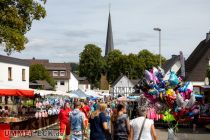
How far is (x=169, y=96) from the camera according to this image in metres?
16.3

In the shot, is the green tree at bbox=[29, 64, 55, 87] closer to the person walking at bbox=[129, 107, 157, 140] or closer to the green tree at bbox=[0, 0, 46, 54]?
the green tree at bbox=[0, 0, 46, 54]

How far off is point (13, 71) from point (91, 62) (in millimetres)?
63972

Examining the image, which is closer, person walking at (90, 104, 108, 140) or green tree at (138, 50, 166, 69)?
person walking at (90, 104, 108, 140)

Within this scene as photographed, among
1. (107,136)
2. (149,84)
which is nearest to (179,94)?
(149,84)

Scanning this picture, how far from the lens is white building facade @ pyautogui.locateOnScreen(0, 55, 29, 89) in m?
47.7

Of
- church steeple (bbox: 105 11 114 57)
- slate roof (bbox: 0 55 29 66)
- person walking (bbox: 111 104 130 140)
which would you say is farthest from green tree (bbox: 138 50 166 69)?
person walking (bbox: 111 104 130 140)

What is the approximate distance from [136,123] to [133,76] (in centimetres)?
10210

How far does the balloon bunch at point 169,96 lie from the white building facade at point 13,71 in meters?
30.2

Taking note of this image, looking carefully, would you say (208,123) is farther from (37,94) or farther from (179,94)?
(179,94)

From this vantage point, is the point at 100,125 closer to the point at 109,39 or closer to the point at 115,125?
the point at 115,125

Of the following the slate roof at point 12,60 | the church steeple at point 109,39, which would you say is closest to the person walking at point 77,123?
the slate roof at point 12,60

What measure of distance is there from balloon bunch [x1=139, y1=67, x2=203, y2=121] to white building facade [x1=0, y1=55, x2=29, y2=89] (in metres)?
30.2

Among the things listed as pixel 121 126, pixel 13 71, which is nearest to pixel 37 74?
pixel 13 71

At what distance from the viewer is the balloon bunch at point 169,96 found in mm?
15789
